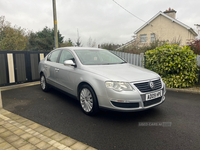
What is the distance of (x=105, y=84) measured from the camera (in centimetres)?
320

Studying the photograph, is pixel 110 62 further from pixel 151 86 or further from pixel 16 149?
pixel 16 149

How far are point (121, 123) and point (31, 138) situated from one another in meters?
1.76

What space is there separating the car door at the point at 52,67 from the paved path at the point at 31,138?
1.83 metres

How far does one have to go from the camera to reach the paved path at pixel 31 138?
2.50 meters

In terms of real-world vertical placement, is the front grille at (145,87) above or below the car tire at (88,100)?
above

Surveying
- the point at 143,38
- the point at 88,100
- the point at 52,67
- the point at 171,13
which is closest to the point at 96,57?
the point at 88,100

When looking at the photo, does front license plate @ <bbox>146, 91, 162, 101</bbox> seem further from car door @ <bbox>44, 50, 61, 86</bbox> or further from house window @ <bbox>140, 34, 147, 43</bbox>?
house window @ <bbox>140, 34, 147, 43</bbox>

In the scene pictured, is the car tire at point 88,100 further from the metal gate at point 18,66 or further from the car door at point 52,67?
the metal gate at point 18,66

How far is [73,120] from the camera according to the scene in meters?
3.52

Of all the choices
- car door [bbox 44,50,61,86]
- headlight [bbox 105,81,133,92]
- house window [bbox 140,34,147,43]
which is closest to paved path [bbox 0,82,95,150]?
headlight [bbox 105,81,133,92]

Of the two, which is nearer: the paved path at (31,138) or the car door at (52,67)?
the paved path at (31,138)

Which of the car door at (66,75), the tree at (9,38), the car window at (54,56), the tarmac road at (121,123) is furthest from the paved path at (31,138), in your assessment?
the tree at (9,38)

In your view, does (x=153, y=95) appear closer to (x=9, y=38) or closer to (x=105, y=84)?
(x=105, y=84)

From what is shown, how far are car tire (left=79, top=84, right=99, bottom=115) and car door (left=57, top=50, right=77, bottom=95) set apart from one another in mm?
456
